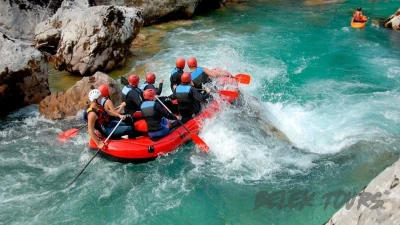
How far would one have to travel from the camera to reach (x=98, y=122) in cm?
693

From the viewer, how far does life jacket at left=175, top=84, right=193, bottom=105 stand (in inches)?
298

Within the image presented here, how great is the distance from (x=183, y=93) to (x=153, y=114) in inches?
37.0

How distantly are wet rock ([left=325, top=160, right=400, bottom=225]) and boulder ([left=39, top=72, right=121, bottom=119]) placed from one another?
24.9ft

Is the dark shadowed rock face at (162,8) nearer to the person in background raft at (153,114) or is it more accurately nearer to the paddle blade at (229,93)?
the paddle blade at (229,93)

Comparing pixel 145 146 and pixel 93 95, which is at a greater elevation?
pixel 93 95

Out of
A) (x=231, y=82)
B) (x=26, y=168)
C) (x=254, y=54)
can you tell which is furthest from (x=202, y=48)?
(x=26, y=168)

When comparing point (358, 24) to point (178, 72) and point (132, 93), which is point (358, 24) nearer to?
point (178, 72)

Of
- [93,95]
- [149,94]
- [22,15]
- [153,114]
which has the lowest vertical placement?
[153,114]

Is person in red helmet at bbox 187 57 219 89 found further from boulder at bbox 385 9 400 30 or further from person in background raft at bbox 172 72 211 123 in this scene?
boulder at bbox 385 9 400 30

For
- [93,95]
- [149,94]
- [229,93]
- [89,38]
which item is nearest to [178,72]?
[229,93]

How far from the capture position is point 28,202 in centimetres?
639

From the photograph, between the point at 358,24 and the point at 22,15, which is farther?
the point at 358,24

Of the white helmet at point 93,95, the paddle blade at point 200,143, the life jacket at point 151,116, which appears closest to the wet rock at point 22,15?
the white helmet at point 93,95

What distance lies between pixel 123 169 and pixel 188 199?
64.0 inches
